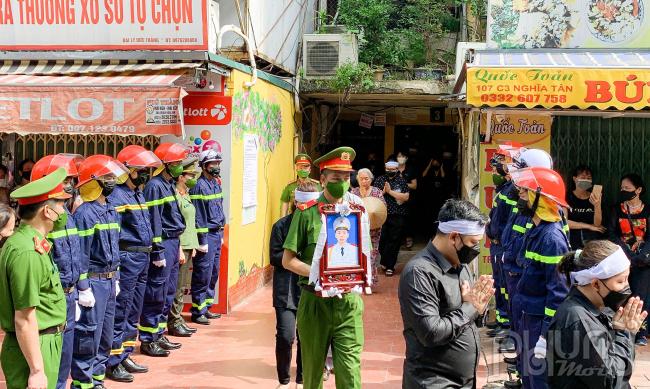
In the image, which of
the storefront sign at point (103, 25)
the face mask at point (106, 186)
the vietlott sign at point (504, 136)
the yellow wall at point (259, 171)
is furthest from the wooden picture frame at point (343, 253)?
the vietlott sign at point (504, 136)

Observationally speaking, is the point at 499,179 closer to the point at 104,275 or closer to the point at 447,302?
the point at 104,275

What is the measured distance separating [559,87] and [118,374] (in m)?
5.16

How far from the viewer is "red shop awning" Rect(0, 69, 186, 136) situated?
8.27 meters

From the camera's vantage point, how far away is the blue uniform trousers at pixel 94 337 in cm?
577

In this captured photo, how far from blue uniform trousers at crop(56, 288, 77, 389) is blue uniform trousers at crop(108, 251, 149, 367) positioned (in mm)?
1551

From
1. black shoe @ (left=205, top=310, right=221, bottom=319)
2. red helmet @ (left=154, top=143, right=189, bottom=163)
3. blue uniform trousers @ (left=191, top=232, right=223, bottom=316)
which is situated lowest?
black shoe @ (left=205, top=310, right=221, bottom=319)

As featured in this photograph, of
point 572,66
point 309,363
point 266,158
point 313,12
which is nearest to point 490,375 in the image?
point 309,363

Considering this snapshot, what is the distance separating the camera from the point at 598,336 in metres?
3.32

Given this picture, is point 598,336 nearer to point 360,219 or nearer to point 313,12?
point 360,219

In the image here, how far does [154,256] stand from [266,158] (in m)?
3.97

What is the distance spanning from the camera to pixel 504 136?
9578 millimetres

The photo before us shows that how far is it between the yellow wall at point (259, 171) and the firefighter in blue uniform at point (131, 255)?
7.31 ft

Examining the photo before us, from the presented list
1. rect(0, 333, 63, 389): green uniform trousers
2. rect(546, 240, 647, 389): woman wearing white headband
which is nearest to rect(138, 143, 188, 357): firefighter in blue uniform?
rect(0, 333, 63, 389): green uniform trousers

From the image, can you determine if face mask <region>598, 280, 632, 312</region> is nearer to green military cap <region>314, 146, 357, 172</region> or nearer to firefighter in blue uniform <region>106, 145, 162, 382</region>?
green military cap <region>314, 146, 357, 172</region>
